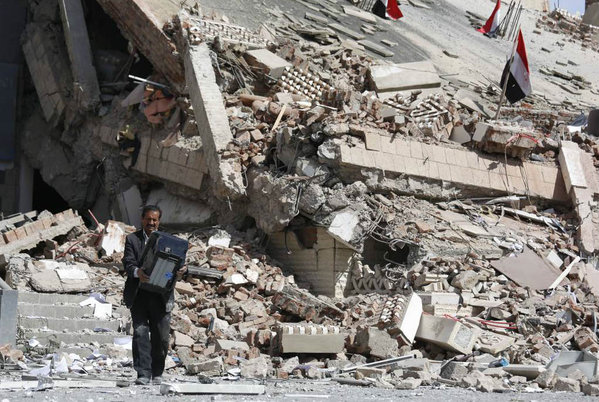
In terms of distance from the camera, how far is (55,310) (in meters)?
12.2

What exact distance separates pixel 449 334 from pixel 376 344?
85cm

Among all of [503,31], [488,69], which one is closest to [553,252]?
[488,69]

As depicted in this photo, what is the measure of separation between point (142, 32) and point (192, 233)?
4.06 meters

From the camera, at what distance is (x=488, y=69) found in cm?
2473

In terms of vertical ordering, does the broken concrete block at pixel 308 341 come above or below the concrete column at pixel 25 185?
above

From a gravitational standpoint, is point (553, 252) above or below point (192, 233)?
above

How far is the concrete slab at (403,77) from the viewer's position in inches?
742

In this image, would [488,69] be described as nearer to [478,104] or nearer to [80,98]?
[478,104]

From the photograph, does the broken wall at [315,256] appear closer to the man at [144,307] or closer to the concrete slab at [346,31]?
the man at [144,307]

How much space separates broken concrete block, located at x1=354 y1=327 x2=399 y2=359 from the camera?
11523 mm

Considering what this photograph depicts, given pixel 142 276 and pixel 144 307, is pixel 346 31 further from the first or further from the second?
pixel 142 276

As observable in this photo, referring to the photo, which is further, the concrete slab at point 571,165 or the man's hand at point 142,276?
the concrete slab at point 571,165

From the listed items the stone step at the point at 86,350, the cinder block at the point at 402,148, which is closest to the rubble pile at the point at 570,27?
the cinder block at the point at 402,148

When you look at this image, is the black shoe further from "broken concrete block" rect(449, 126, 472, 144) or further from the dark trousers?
"broken concrete block" rect(449, 126, 472, 144)
